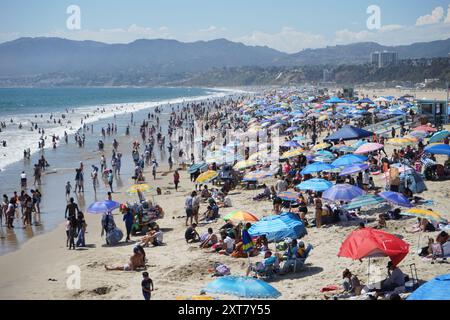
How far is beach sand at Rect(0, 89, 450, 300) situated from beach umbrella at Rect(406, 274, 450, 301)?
2.91 m

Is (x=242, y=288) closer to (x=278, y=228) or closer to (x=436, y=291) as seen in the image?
(x=436, y=291)

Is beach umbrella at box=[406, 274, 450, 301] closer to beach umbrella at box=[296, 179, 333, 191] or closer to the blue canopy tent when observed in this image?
beach umbrella at box=[296, 179, 333, 191]

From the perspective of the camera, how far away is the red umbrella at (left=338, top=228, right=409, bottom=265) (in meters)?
8.02

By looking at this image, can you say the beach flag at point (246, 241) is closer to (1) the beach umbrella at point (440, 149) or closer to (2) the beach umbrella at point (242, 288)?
(2) the beach umbrella at point (242, 288)

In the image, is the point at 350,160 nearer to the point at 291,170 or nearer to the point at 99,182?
the point at 291,170

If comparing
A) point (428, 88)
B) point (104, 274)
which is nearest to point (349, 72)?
point (428, 88)

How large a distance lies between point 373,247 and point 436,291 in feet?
7.47

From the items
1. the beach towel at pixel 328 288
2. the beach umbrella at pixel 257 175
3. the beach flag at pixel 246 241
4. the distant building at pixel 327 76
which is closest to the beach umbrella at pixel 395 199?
the beach flag at pixel 246 241

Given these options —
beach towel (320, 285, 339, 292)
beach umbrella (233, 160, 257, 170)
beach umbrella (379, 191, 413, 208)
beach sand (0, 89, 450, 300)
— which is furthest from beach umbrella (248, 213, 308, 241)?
beach umbrella (233, 160, 257, 170)

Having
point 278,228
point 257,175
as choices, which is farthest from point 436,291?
point 257,175

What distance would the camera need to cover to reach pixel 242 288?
746 centimetres

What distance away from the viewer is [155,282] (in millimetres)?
10219

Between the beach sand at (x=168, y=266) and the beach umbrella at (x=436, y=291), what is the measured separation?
2.91m
